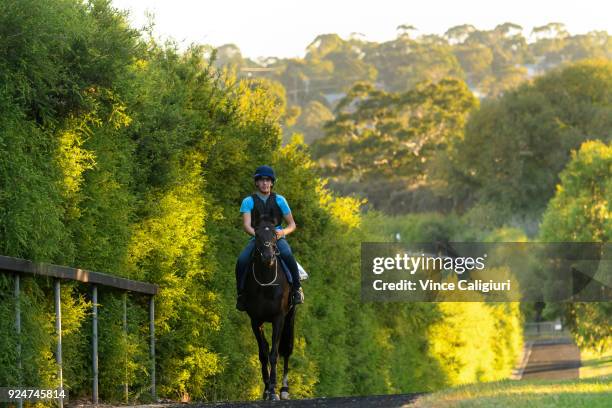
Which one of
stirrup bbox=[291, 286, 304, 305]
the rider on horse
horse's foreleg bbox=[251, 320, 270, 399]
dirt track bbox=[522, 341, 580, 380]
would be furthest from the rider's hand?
dirt track bbox=[522, 341, 580, 380]

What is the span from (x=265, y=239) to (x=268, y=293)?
1.35 meters

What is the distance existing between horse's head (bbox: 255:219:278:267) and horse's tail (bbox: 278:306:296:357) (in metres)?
2.35

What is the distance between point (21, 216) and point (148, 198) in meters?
6.12

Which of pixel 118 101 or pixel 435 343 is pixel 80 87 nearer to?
pixel 118 101

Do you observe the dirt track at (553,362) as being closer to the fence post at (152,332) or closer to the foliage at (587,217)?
the foliage at (587,217)

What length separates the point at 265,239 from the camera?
17.8m

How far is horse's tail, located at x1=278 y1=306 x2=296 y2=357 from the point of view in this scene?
20125 mm

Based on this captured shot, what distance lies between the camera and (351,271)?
3503 cm

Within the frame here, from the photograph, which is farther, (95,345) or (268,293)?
(268,293)

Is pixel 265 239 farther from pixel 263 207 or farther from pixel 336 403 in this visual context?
pixel 336 403

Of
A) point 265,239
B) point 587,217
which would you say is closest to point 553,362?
point 587,217

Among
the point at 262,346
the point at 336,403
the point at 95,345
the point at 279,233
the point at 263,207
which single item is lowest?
the point at 336,403

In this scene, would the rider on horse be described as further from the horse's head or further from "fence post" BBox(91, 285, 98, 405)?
"fence post" BBox(91, 285, 98, 405)

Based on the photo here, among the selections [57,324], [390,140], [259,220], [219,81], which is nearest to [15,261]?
[57,324]
